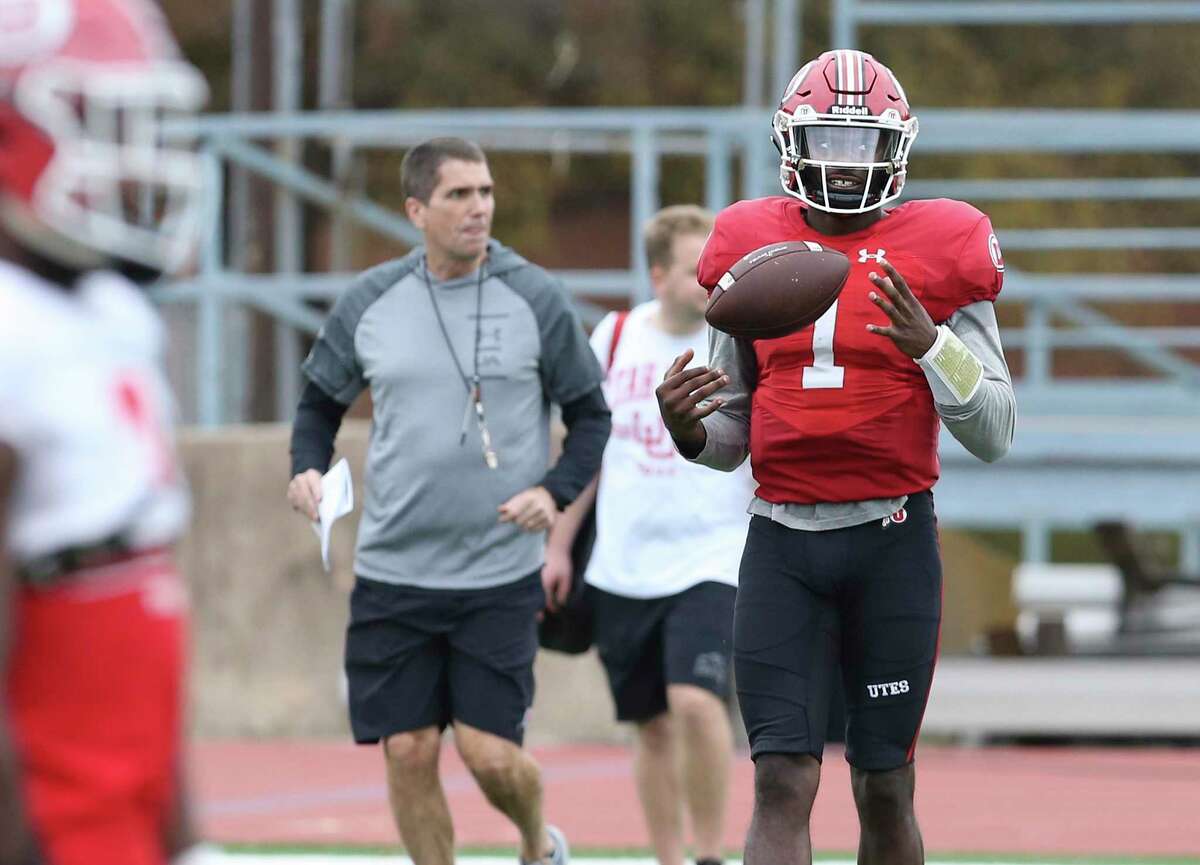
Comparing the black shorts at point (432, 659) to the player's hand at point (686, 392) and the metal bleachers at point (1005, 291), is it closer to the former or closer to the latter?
the player's hand at point (686, 392)

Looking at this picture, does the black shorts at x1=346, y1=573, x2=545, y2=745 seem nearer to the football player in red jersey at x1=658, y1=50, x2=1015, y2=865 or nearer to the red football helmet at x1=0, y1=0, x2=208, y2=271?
the football player in red jersey at x1=658, y1=50, x2=1015, y2=865

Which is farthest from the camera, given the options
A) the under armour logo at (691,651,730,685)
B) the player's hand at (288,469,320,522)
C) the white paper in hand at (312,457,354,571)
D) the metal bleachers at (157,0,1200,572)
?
the metal bleachers at (157,0,1200,572)

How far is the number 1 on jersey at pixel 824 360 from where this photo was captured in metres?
5.08

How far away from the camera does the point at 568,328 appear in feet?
21.1

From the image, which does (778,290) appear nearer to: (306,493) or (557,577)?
(306,493)

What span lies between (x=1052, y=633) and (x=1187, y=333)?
6.30ft

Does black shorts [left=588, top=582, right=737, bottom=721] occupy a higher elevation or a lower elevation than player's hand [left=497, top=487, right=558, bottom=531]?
lower

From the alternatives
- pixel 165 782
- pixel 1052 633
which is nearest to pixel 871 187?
pixel 165 782

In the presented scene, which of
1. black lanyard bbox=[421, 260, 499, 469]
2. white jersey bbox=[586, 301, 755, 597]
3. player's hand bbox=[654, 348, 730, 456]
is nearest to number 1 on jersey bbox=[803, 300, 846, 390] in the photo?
player's hand bbox=[654, 348, 730, 456]

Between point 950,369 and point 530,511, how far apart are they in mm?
1656

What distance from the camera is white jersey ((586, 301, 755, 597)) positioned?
712 centimetres

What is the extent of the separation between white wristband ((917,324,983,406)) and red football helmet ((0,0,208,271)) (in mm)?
2286

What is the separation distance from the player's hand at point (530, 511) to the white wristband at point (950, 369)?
1.55 meters

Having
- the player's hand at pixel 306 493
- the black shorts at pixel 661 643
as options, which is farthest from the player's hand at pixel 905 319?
the black shorts at pixel 661 643
